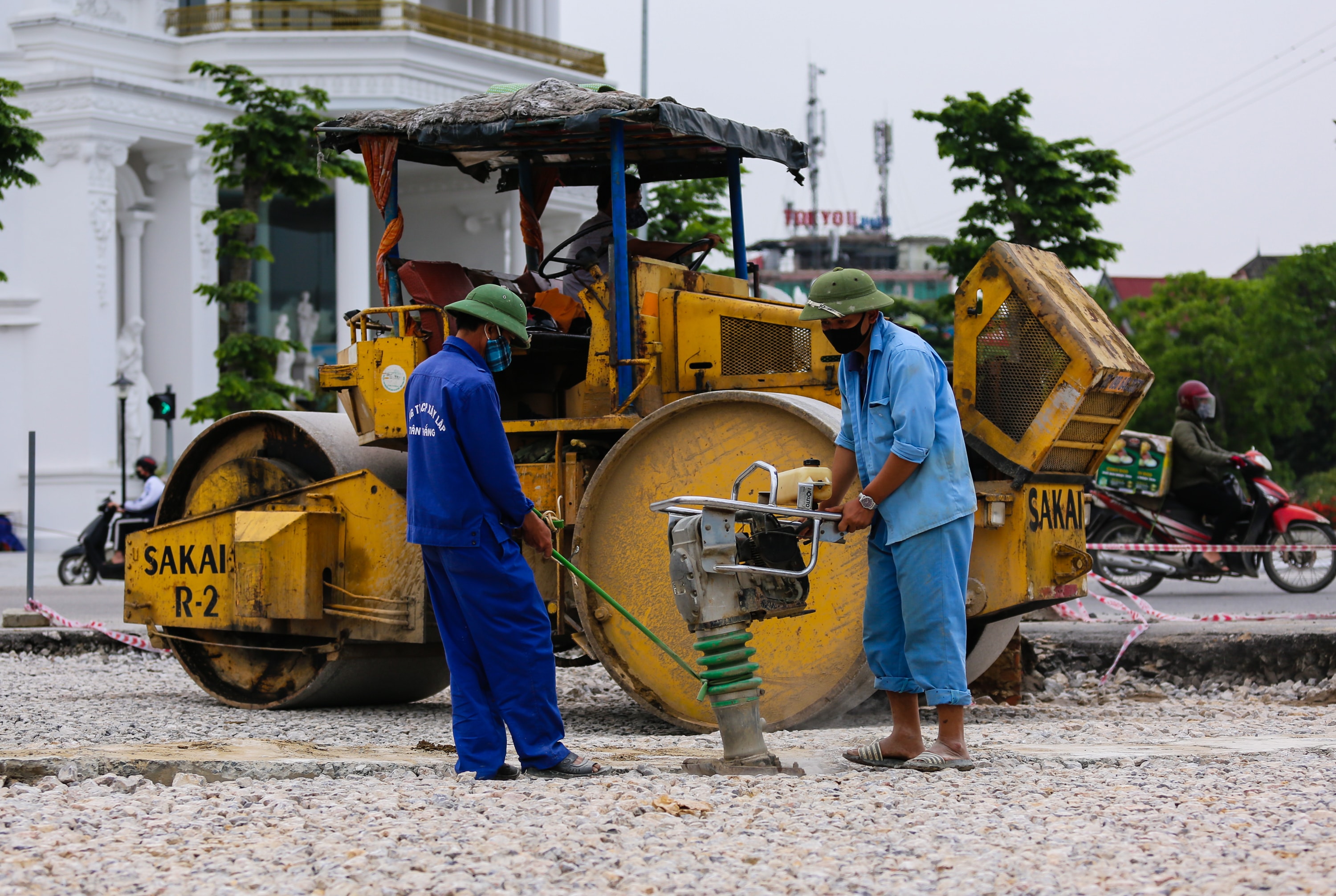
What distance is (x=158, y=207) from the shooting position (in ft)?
111

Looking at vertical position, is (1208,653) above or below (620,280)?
below

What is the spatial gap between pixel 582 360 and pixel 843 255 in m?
87.6

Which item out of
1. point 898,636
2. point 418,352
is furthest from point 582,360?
point 898,636

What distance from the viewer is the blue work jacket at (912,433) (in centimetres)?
496

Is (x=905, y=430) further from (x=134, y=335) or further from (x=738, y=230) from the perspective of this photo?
(x=134, y=335)

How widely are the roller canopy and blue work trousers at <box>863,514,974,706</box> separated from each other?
249cm

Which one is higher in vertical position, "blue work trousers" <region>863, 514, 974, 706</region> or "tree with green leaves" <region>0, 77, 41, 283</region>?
"tree with green leaves" <region>0, 77, 41, 283</region>

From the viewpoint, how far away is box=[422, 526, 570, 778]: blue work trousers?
5086 millimetres

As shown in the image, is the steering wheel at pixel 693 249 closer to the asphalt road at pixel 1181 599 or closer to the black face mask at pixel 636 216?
the black face mask at pixel 636 216

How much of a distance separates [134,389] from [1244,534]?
24073mm

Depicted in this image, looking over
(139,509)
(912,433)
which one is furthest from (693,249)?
(139,509)

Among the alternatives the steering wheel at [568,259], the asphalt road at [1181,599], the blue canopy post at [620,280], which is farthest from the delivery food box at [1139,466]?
the blue canopy post at [620,280]

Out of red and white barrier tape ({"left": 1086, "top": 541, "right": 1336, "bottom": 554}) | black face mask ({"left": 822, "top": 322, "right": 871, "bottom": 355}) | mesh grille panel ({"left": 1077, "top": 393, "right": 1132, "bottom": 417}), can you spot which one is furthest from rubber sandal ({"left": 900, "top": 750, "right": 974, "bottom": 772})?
red and white barrier tape ({"left": 1086, "top": 541, "right": 1336, "bottom": 554})

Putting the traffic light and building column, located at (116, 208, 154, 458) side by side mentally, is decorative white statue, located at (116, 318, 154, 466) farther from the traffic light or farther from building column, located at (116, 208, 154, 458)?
A: the traffic light
